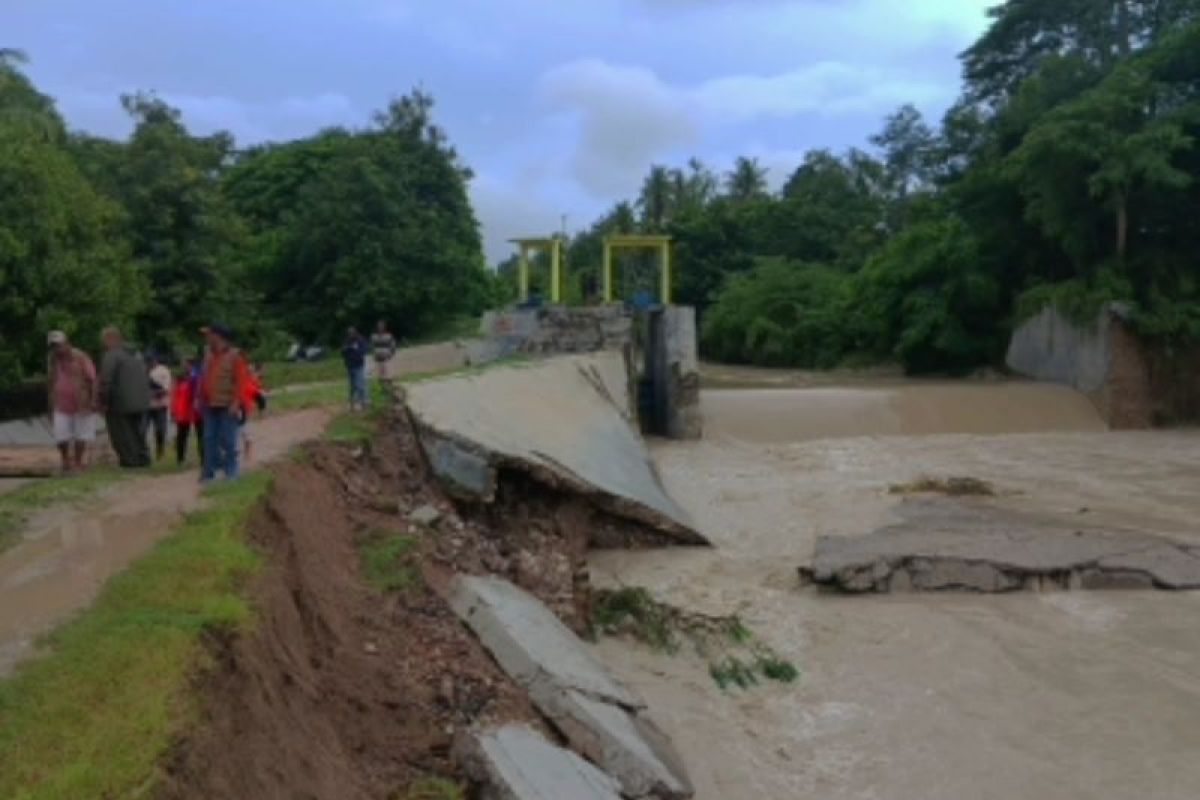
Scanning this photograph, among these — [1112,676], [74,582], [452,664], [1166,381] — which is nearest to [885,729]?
[1112,676]

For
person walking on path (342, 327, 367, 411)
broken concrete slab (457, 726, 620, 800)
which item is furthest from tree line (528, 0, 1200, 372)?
broken concrete slab (457, 726, 620, 800)

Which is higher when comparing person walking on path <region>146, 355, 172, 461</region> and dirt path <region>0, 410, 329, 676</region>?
person walking on path <region>146, 355, 172, 461</region>

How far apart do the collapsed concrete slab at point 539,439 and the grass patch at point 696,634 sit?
176cm

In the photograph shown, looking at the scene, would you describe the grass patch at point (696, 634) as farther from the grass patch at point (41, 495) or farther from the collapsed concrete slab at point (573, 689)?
the grass patch at point (41, 495)

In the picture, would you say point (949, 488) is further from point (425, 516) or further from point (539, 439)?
point (425, 516)

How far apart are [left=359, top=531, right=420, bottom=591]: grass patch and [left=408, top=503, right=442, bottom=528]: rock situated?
668 mm

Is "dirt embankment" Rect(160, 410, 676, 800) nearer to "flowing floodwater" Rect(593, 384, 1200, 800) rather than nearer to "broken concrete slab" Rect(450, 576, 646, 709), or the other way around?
"broken concrete slab" Rect(450, 576, 646, 709)

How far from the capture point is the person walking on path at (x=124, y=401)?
11.7 meters

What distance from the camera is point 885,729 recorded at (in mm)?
9547

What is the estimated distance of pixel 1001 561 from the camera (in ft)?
45.5

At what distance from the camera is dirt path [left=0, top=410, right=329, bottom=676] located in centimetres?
633

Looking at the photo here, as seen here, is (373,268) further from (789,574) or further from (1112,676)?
(1112,676)

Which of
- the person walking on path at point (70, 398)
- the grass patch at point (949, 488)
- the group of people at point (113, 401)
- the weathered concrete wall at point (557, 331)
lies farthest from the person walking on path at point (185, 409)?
the weathered concrete wall at point (557, 331)

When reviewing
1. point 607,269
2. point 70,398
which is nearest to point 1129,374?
point 607,269
